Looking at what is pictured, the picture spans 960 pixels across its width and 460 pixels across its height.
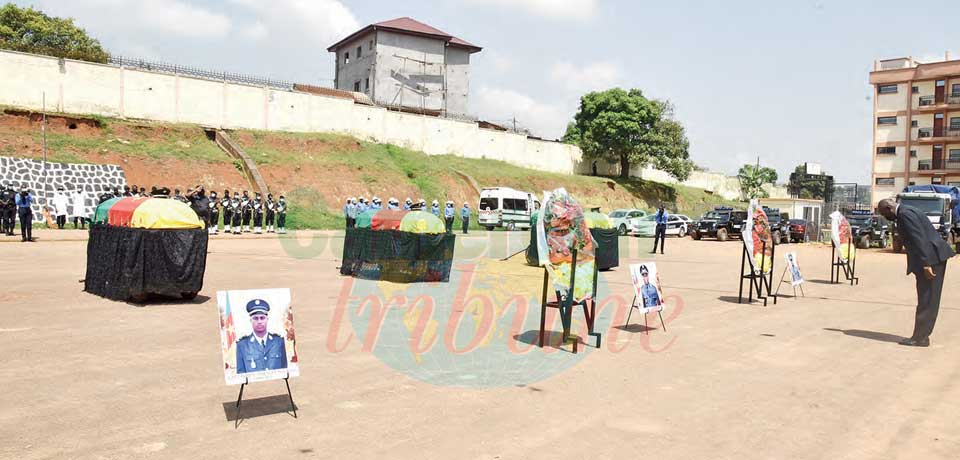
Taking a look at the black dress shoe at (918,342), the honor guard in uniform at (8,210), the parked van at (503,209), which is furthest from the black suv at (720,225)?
the honor guard in uniform at (8,210)

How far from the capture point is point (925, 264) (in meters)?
9.10

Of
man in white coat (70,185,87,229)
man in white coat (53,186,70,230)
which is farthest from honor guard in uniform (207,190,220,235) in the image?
man in white coat (53,186,70,230)

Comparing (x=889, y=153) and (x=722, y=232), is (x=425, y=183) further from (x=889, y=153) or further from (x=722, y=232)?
(x=889, y=153)

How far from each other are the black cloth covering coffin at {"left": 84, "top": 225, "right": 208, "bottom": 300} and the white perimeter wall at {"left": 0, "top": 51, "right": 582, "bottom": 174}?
99.7ft

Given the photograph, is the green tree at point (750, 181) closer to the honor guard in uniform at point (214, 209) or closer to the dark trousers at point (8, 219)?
the honor guard in uniform at point (214, 209)

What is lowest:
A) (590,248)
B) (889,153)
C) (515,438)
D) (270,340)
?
(515,438)

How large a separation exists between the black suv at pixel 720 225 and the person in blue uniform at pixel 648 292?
28981 millimetres

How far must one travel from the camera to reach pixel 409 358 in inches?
307

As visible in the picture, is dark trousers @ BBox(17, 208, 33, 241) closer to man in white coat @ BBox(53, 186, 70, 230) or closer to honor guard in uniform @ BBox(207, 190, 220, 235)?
man in white coat @ BBox(53, 186, 70, 230)

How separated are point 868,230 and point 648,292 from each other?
3035 cm

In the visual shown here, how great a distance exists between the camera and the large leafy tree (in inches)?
2467

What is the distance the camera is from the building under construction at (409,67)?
63594 mm

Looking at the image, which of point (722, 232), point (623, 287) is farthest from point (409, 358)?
point (722, 232)

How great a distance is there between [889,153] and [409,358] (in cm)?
6653
